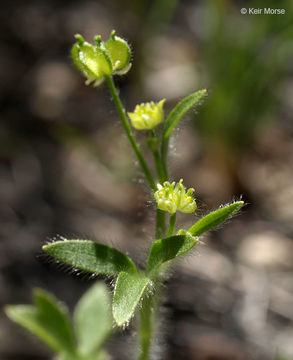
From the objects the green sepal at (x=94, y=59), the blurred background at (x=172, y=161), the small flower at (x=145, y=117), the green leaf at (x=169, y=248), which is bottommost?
the blurred background at (x=172, y=161)

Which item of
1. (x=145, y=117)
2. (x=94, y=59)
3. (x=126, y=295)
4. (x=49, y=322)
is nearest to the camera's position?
(x=126, y=295)

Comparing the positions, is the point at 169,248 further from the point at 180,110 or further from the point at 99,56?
the point at 99,56

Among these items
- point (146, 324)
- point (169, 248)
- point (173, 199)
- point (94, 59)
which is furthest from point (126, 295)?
point (94, 59)

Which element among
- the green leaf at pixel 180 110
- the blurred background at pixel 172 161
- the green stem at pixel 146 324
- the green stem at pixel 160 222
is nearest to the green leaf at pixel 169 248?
the green stem at pixel 160 222

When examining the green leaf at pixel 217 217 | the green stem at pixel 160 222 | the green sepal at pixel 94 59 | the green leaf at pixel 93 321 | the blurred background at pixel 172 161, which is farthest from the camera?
the blurred background at pixel 172 161

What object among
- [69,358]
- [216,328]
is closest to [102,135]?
[216,328]

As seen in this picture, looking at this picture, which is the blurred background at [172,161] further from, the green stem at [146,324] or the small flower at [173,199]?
the small flower at [173,199]
